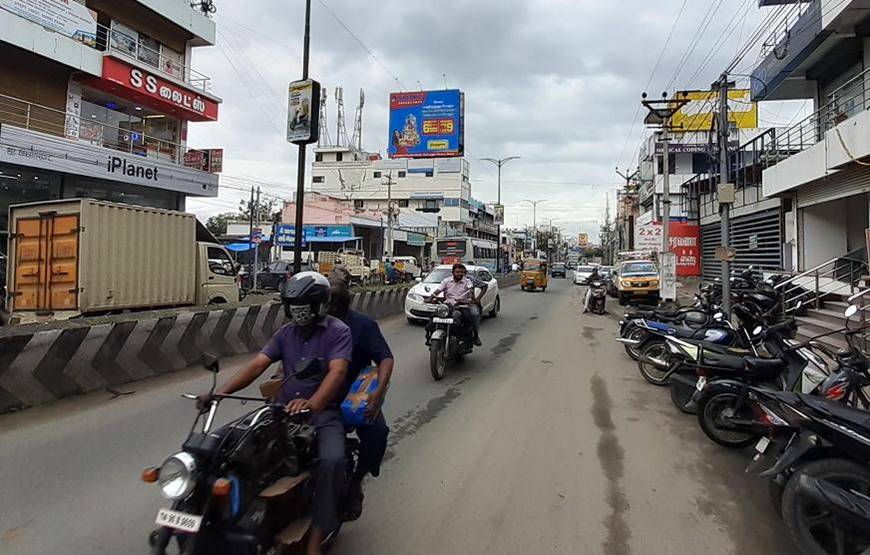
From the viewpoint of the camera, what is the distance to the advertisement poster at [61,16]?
16992 mm

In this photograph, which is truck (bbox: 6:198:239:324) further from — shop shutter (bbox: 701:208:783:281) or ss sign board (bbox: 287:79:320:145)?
shop shutter (bbox: 701:208:783:281)

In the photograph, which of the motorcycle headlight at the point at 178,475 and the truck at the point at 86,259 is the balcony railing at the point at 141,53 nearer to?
the truck at the point at 86,259

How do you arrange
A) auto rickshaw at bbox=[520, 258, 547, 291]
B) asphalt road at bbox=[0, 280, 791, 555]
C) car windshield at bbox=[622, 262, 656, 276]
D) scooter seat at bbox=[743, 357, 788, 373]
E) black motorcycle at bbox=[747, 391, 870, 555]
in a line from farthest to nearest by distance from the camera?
auto rickshaw at bbox=[520, 258, 547, 291] < car windshield at bbox=[622, 262, 656, 276] < scooter seat at bbox=[743, 357, 788, 373] < asphalt road at bbox=[0, 280, 791, 555] < black motorcycle at bbox=[747, 391, 870, 555]

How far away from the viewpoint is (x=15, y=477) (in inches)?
164

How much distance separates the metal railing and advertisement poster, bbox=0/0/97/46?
2296 cm

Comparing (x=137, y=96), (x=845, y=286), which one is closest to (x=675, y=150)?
(x=845, y=286)

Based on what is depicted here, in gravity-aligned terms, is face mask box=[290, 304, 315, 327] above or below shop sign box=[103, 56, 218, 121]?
below

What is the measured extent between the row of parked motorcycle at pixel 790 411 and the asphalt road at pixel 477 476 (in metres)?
0.31

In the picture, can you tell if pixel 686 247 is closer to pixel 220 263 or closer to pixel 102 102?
pixel 220 263

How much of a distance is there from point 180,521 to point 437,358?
582 cm

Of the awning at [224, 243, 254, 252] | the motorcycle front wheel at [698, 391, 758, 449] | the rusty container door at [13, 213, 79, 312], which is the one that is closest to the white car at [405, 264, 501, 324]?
the rusty container door at [13, 213, 79, 312]

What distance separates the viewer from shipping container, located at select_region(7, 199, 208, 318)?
9.30 metres

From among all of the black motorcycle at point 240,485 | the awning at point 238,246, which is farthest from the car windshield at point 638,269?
the awning at point 238,246

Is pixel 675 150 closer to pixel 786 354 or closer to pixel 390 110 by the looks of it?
pixel 390 110
